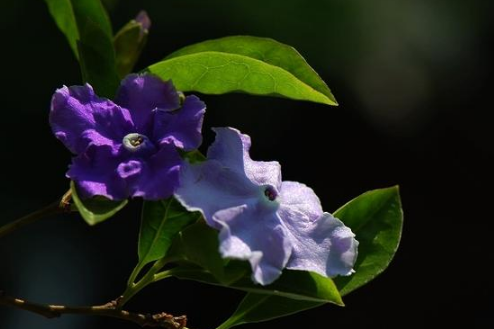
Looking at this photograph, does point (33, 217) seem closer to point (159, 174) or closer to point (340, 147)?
point (159, 174)

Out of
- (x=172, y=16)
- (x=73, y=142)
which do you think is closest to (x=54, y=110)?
(x=73, y=142)

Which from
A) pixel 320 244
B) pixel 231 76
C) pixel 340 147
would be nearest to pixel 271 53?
pixel 231 76

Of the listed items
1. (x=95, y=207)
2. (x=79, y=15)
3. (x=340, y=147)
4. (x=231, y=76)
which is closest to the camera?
(x=95, y=207)

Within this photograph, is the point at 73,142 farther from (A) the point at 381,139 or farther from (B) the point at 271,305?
(A) the point at 381,139

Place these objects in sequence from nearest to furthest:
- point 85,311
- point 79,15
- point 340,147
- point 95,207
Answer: point 95,207, point 85,311, point 79,15, point 340,147

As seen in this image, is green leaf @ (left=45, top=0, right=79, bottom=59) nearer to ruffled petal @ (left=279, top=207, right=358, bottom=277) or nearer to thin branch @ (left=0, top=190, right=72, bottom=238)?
thin branch @ (left=0, top=190, right=72, bottom=238)

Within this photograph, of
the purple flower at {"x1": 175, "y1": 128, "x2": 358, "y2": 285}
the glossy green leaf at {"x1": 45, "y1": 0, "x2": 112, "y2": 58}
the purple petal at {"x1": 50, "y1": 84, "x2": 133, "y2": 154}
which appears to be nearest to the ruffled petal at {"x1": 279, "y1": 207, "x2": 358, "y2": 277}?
the purple flower at {"x1": 175, "y1": 128, "x2": 358, "y2": 285}

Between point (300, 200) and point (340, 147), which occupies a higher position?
point (300, 200)

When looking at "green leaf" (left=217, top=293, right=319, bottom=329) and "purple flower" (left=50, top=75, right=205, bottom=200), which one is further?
"green leaf" (left=217, top=293, right=319, bottom=329)
